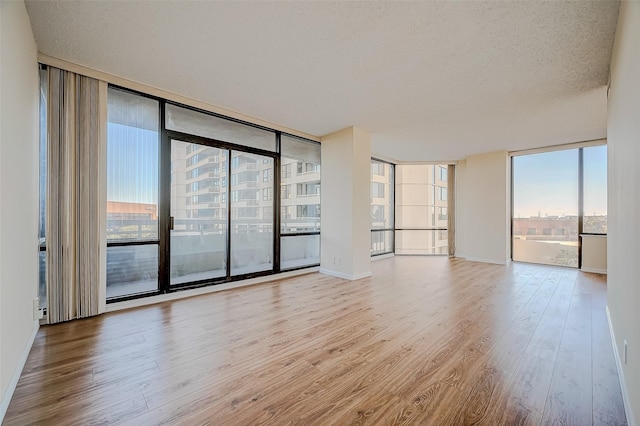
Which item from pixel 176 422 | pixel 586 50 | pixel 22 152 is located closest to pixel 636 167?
pixel 586 50

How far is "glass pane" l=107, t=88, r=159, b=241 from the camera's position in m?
3.35

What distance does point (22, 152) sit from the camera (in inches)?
85.4

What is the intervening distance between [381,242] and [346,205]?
3065mm

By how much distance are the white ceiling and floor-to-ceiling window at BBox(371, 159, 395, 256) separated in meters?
3.27

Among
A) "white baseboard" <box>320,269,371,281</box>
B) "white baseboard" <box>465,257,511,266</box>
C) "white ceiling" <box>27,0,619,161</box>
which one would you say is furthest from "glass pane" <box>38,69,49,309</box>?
"white baseboard" <box>465,257,511,266</box>

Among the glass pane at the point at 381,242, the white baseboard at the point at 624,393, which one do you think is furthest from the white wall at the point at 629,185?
the glass pane at the point at 381,242

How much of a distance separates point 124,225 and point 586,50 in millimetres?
5244

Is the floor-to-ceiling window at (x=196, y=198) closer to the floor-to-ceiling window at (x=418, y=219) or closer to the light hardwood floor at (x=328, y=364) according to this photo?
the light hardwood floor at (x=328, y=364)

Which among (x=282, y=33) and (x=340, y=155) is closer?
(x=282, y=33)

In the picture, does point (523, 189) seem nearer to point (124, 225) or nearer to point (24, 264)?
point (124, 225)

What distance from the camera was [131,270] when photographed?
11.4 feet

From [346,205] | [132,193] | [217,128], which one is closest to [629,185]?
[346,205]

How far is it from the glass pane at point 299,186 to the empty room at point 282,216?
0.04m

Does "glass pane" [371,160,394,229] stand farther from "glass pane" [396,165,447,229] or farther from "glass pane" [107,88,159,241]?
"glass pane" [107,88,159,241]
